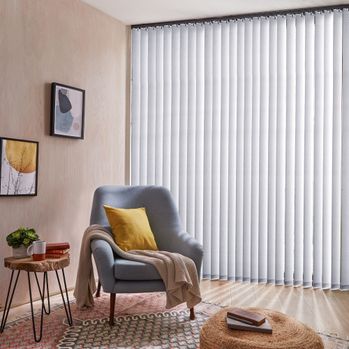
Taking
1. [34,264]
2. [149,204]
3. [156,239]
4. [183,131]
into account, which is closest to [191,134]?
[183,131]

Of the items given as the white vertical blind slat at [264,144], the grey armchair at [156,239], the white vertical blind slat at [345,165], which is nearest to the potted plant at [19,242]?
the grey armchair at [156,239]

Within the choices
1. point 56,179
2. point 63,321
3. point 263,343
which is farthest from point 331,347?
point 56,179

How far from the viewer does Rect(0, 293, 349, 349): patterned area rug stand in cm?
285

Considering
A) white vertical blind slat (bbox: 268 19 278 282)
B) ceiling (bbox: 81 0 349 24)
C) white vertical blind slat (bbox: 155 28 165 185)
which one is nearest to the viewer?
ceiling (bbox: 81 0 349 24)

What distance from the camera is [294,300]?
388 centimetres

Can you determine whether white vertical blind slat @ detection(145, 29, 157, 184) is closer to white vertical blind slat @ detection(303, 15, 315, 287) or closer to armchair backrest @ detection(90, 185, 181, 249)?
armchair backrest @ detection(90, 185, 181, 249)

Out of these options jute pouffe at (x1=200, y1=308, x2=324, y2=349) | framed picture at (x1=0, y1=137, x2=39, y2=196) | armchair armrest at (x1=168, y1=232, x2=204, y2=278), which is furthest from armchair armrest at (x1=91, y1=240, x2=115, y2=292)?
jute pouffe at (x1=200, y1=308, x2=324, y2=349)

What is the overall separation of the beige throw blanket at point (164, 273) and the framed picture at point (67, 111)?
1.00 m

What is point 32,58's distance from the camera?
3.70 meters

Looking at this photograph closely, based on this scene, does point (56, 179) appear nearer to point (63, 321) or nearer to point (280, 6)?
point (63, 321)

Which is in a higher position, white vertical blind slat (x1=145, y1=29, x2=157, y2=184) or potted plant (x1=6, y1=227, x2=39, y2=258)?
white vertical blind slat (x1=145, y1=29, x2=157, y2=184)

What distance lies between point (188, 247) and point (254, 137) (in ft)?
4.88

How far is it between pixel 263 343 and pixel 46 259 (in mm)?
1538

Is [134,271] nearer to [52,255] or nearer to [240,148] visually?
[52,255]
